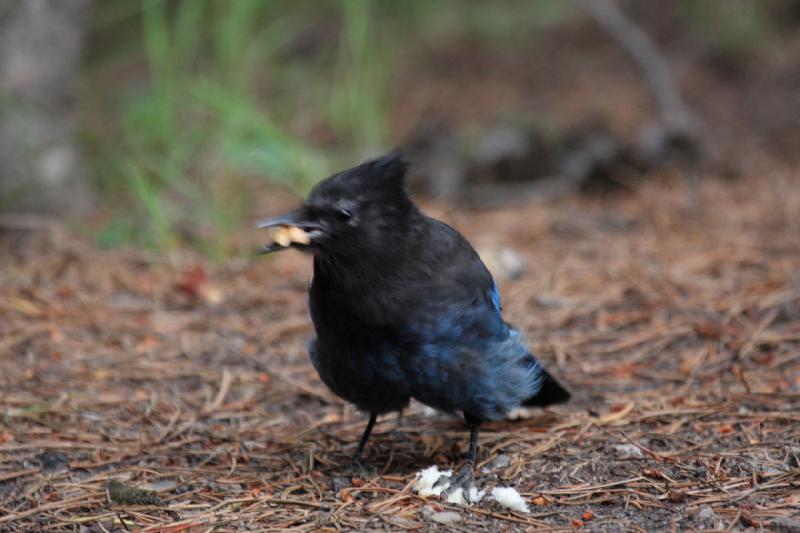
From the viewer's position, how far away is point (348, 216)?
9.67 ft

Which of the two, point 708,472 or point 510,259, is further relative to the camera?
point 510,259

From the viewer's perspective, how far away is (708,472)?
2.96 metres

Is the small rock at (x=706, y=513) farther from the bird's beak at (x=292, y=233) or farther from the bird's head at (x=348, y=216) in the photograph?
the bird's beak at (x=292, y=233)

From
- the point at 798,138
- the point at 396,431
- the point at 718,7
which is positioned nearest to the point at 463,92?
the point at 718,7

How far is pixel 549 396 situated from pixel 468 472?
61 cm

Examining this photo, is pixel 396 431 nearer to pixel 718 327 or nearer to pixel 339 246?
pixel 339 246

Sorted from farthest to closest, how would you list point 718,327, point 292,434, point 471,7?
point 471,7 → point 718,327 → point 292,434

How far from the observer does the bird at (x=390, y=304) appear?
2.95 meters

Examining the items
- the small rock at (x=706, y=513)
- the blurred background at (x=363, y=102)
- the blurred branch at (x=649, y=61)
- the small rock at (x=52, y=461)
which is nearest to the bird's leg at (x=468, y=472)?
the small rock at (x=706, y=513)

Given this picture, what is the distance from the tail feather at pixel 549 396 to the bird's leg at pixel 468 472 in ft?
1.11

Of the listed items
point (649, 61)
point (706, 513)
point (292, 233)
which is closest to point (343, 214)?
point (292, 233)

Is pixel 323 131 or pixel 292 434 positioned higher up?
pixel 323 131

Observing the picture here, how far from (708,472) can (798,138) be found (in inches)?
189

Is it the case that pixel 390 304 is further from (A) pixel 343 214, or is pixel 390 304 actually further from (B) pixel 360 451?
(B) pixel 360 451
